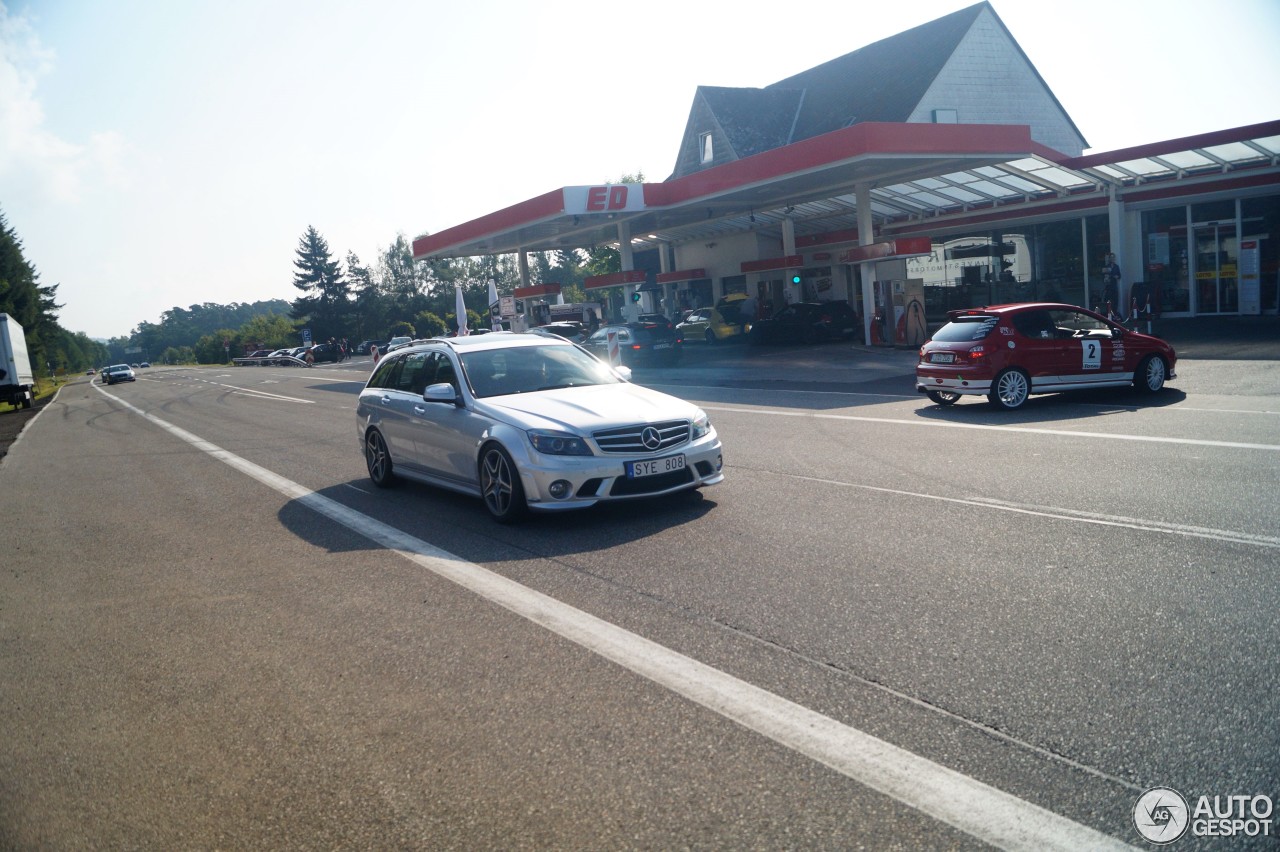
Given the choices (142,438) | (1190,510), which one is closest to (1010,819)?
(1190,510)

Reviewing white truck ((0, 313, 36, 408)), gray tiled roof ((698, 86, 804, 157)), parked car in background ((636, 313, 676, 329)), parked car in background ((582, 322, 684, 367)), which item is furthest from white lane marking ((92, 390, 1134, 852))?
gray tiled roof ((698, 86, 804, 157))

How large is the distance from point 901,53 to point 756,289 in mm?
12617

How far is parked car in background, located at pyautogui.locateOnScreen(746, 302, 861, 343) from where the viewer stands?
105 ft

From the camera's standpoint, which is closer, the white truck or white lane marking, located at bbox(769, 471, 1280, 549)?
white lane marking, located at bbox(769, 471, 1280, 549)

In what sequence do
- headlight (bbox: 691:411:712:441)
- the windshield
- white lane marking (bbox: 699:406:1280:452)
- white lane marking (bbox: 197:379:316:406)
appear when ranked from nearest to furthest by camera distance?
headlight (bbox: 691:411:712:441)
the windshield
white lane marking (bbox: 699:406:1280:452)
white lane marking (bbox: 197:379:316:406)

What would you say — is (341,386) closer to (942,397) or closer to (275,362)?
(942,397)

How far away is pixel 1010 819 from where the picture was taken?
10.3 feet

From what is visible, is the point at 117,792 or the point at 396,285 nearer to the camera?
the point at 117,792

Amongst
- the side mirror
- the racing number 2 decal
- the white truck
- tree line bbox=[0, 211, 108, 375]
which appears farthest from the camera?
tree line bbox=[0, 211, 108, 375]

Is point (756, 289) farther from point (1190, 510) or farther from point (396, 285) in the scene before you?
Answer: point (396, 285)

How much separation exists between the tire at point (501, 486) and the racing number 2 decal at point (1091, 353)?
34.5 feet

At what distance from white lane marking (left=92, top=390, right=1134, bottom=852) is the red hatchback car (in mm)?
10328

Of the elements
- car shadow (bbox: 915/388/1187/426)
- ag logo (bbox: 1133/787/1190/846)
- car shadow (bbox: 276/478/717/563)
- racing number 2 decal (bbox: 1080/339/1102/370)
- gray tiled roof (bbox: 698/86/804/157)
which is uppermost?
gray tiled roof (bbox: 698/86/804/157)

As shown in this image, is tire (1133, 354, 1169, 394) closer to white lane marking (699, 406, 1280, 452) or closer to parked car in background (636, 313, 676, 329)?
white lane marking (699, 406, 1280, 452)
